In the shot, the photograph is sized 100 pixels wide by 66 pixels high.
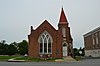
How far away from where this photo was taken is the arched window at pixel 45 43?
41281 millimetres

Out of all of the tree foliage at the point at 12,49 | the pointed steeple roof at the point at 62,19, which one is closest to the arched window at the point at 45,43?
the pointed steeple roof at the point at 62,19

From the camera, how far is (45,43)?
41.6m

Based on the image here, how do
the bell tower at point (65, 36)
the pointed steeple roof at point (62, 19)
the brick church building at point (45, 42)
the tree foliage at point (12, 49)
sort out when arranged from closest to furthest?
the brick church building at point (45, 42)
the bell tower at point (65, 36)
the pointed steeple roof at point (62, 19)
the tree foliage at point (12, 49)

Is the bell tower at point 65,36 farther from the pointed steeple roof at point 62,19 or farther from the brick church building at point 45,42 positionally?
the brick church building at point 45,42

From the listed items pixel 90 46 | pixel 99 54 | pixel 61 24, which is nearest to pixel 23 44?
pixel 90 46

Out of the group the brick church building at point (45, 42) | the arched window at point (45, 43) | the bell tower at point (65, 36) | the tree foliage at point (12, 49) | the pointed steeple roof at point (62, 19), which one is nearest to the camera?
the brick church building at point (45, 42)

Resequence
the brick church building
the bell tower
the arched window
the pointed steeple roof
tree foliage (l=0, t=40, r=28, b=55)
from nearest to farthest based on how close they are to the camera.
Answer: the brick church building
the arched window
the bell tower
the pointed steeple roof
tree foliage (l=0, t=40, r=28, b=55)

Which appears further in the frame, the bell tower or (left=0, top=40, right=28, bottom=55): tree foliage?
(left=0, top=40, right=28, bottom=55): tree foliage

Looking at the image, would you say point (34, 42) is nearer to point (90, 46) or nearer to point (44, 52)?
point (44, 52)

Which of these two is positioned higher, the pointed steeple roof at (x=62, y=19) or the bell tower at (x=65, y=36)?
the pointed steeple roof at (x=62, y=19)

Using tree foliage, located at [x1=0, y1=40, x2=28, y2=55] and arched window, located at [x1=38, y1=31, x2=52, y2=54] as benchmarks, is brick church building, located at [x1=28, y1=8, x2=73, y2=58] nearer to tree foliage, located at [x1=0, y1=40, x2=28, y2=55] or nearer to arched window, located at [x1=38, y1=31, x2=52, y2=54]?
arched window, located at [x1=38, y1=31, x2=52, y2=54]

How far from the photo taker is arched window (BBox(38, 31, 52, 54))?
41281 mm

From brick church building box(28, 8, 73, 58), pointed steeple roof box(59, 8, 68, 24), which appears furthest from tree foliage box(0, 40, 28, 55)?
brick church building box(28, 8, 73, 58)

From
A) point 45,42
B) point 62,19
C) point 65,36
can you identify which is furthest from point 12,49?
point 45,42
